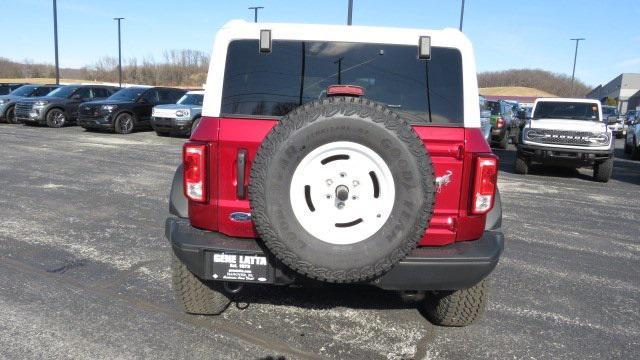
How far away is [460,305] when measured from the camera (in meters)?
3.37

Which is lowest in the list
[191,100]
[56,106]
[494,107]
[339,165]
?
[56,106]

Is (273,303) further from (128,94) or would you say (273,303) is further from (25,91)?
(25,91)

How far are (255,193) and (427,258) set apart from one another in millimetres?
1033

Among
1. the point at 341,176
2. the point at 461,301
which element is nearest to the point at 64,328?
the point at 341,176

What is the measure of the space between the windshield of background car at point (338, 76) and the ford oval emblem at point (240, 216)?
0.61 metres

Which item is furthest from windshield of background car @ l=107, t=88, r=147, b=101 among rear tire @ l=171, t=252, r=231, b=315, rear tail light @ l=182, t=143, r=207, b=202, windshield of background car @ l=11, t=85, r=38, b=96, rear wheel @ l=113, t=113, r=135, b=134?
rear tail light @ l=182, t=143, r=207, b=202

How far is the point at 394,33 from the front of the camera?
310cm

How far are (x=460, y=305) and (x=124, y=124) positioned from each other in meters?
16.1

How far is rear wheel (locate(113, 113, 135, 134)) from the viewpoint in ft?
55.8

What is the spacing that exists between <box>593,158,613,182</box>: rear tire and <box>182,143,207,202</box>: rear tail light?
400 inches

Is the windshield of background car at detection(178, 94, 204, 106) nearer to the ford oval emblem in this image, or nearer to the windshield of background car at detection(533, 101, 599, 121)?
the windshield of background car at detection(533, 101, 599, 121)

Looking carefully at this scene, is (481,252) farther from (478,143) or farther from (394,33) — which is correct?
(394,33)

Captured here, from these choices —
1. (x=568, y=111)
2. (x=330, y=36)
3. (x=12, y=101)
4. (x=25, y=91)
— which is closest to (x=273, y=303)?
(x=330, y=36)

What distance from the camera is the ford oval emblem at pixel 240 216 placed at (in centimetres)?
299
